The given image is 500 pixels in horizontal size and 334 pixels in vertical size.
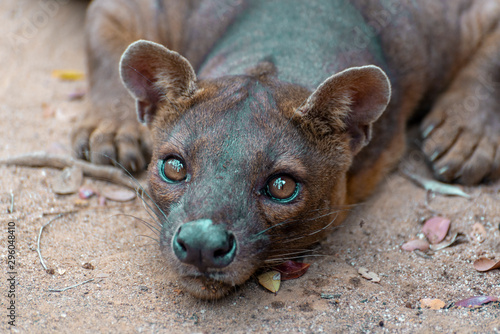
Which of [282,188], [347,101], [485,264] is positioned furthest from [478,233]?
[282,188]

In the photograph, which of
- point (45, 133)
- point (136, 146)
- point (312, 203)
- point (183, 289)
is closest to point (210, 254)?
point (183, 289)

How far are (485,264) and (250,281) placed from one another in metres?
1.34

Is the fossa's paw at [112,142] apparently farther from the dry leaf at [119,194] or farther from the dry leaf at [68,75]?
the dry leaf at [68,75]

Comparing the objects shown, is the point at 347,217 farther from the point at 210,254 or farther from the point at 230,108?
the point at 210,254

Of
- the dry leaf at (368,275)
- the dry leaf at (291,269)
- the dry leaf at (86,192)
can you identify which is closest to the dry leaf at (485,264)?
the dry leaf at (368,275)

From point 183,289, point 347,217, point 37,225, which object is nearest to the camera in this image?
point 183,289

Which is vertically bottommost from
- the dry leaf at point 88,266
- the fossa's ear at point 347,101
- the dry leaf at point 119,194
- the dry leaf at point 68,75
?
the dry leaf at point 68,75

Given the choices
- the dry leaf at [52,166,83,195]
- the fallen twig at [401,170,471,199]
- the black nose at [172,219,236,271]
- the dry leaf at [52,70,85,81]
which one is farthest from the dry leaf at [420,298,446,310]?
the dry leaf at [52,70,85,81]

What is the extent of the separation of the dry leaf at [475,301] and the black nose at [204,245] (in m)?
1.22

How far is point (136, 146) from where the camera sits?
164 inches

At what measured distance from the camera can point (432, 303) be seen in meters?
2.89

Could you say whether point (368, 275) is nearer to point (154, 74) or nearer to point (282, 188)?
point (282, 188)

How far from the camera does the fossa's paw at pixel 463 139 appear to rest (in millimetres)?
4230

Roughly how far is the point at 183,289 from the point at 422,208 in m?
1.84
